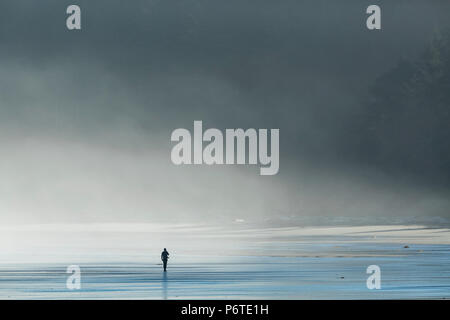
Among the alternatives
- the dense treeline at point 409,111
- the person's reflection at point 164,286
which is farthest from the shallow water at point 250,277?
the dense treeline at point 409,111

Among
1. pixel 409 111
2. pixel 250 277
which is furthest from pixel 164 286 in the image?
pixel 409 111

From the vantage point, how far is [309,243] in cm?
8619

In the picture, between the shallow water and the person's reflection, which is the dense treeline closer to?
the shallow water

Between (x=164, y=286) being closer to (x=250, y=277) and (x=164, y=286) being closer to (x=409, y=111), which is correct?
(x=250, y=277)

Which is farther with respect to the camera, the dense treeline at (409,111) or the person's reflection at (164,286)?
the dense treeline at (409,111)

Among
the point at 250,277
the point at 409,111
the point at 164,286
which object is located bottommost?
the point at 164,286

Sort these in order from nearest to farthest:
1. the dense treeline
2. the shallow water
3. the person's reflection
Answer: the person's reflection < the shallow water < the dense treeline

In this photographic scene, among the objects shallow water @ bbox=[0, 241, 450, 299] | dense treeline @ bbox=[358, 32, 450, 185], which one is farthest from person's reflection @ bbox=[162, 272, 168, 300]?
dense treeline @ bbox=[358, 32, 450, 185]

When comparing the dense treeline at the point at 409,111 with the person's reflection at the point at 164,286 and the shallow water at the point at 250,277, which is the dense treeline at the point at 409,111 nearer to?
the shallow water at the point at 250,277

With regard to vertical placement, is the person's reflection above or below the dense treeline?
below

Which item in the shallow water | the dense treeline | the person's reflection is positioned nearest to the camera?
the person's reflection

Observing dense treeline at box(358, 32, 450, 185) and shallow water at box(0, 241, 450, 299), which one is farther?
dense treeline at box(358, 32, 450, 185)
